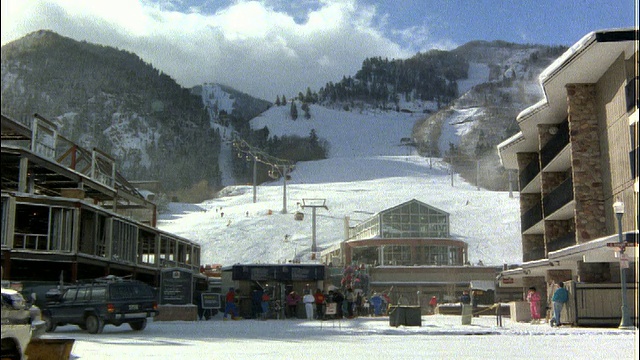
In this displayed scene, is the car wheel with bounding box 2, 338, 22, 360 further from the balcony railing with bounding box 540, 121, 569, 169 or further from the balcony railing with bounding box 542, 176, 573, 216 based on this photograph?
the balcony railing with bounding box 540, 121, 569, 169

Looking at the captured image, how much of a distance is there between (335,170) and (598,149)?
112 metres

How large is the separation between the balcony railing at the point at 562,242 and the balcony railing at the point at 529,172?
14.3 feet

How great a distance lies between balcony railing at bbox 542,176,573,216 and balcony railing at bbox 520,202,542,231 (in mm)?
2156

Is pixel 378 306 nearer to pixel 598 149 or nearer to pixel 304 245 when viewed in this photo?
pixel 598 149

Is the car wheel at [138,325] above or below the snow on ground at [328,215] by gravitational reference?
below

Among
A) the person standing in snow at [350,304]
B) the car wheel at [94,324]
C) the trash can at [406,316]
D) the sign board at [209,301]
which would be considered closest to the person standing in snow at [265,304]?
the sign board at [209,301]

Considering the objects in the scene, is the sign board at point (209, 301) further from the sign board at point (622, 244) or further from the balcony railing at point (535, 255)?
the sign board at point (622, 244)

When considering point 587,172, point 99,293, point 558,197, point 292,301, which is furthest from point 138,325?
point 558,197

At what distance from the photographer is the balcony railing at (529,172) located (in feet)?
124

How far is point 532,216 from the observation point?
3850 centimetres

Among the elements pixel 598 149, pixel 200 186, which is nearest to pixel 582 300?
pixel 598 149

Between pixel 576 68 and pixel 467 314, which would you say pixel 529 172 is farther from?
pixel 467 314

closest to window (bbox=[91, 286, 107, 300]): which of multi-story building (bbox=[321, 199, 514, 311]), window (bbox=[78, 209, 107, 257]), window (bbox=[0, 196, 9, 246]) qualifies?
window (bbox=[0, 196, 9, 246])

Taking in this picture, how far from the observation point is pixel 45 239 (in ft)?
101
